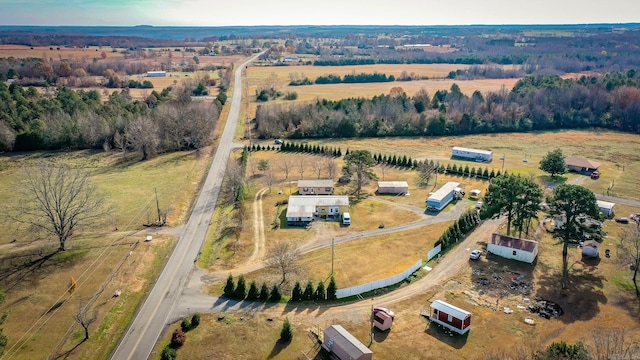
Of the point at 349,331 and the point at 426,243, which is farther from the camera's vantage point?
the point at 426,243

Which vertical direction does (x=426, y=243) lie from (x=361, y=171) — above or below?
below

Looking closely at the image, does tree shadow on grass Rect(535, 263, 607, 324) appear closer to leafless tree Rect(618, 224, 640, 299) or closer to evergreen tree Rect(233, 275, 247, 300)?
leafless tree Rect(618, 224, 640, 299)

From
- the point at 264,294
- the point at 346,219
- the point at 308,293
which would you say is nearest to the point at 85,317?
the point at 264,294

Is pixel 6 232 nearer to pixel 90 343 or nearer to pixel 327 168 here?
pixel 90 343

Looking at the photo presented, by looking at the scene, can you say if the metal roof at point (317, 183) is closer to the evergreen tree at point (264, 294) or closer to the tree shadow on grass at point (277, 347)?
the evergreen tree at point (264, 294)

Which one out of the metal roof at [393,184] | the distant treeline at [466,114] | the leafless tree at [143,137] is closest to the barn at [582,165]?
the metal roof at [393,184]

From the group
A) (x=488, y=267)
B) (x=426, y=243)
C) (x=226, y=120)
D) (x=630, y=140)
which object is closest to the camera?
(x=488, y=267)

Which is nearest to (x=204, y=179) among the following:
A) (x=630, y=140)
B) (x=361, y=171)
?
(x=361, y=171)
